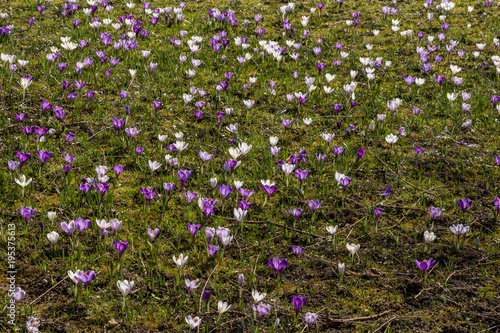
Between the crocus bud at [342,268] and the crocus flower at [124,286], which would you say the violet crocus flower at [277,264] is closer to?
the crocus bud at [342,268]

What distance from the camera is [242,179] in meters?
4.03

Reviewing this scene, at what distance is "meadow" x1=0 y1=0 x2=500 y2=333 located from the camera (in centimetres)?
290

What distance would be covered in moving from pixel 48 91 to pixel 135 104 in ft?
3.01

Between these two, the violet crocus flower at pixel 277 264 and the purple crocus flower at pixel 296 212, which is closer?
the violet crocus flower at pixel 277 264

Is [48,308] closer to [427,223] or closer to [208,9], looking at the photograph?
[427,223]

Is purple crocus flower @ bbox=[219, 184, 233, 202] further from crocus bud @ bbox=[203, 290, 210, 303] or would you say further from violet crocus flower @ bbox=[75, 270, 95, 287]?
violet crocus flower @ bbox=[75, 270, 95, 287]

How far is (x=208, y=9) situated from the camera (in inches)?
301

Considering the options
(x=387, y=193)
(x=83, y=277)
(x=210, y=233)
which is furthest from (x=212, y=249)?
(x=387, y=193)

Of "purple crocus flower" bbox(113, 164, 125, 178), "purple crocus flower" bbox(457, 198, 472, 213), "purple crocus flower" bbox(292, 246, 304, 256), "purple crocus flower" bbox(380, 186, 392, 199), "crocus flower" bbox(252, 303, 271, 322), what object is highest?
"crocus flower" bbox(252, 303, 271, 322)

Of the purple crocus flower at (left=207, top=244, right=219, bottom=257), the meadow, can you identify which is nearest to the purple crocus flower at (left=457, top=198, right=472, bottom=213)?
the meadow

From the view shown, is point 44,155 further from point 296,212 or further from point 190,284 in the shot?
point 296,212

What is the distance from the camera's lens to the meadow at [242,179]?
2904 mm

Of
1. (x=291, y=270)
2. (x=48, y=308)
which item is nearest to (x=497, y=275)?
(x=291, y=270)

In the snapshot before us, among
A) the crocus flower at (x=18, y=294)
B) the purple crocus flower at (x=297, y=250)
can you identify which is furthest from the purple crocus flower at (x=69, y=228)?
the purple crocus flower at (x=297, y=250)
